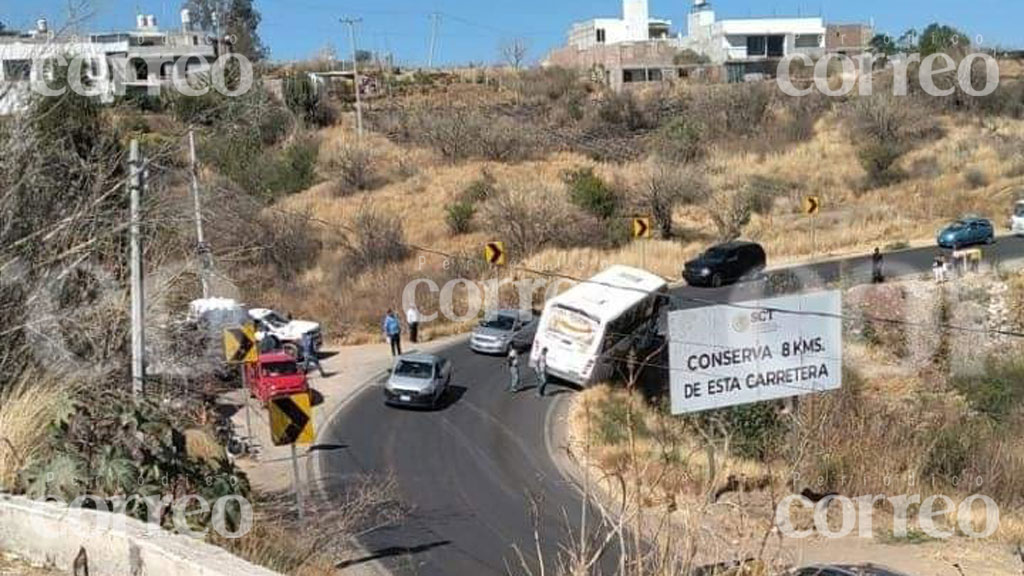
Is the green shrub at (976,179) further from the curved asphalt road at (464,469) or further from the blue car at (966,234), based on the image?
the curved asphalt road at (464,469)

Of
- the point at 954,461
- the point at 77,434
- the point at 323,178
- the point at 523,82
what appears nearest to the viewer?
the point at 77,434

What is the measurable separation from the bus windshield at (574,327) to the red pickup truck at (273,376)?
265 inches

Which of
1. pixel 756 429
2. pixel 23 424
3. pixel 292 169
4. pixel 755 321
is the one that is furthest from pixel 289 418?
pixel 292 169

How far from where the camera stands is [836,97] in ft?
264

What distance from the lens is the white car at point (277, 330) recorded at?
3147 centimetres

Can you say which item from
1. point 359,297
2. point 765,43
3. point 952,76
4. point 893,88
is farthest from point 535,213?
point 765,43

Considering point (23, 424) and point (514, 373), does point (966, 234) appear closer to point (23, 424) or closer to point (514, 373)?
point (514, 373)

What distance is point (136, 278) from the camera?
12.9 meters

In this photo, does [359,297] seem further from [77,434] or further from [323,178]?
[77,434]

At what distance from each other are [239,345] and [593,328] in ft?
32.0

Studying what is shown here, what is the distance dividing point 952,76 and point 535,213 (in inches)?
1752

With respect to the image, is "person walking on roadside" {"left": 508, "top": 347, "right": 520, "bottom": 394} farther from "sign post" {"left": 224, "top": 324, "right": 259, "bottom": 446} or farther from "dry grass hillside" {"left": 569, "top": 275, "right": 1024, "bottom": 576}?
"sign post" {"left": 224, "top": 324, "right": 259, "bottom": 446}

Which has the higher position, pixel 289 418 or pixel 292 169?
pixel 292 169

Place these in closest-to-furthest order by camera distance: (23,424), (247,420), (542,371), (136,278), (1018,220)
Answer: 1. (23,424)
2. (136,278)
3. (247,420)
4. (542,371)
5. (1018,220)
